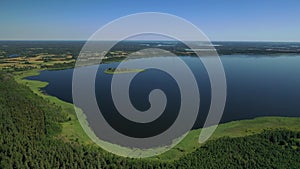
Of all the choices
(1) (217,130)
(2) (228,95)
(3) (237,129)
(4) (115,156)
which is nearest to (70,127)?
(4) (115,156)

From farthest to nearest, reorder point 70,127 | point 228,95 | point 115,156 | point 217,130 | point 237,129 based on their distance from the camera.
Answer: point 228,95, point 70,127, point 237,129, point 217,130, point 115,156

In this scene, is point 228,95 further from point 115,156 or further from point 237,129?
point 115,156

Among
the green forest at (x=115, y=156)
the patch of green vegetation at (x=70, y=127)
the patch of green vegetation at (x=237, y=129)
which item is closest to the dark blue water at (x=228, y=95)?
the patch of green vegetation at (x=237, y=129)

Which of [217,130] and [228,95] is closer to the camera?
[217,130]

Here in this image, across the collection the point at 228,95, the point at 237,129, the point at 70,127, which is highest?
the point at 228,95

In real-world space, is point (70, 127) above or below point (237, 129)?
above

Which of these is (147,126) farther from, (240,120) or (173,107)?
(240,120)

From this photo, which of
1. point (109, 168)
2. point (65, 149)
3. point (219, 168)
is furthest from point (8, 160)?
point (219, 168)

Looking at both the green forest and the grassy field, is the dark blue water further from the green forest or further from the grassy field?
the green forest

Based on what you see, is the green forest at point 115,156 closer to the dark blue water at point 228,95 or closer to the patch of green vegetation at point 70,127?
the patch of green vegetation at point 70,127
